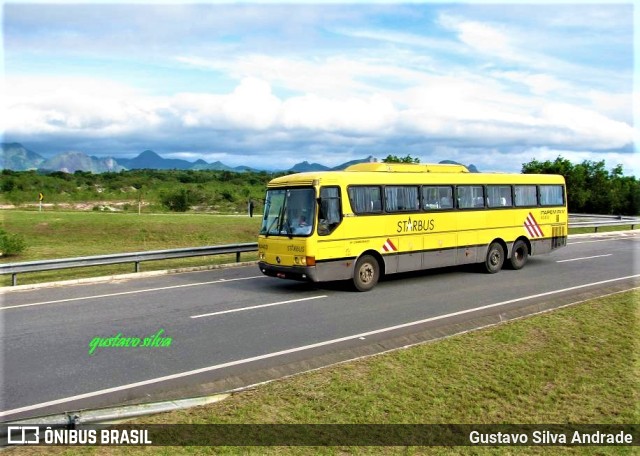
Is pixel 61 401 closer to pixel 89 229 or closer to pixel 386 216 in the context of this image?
pixel 386 216

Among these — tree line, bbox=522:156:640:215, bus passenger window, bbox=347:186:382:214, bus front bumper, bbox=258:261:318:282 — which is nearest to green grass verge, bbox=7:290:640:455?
bus front bumper, bbox=258:261:318:282

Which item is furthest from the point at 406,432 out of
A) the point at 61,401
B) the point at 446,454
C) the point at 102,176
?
the point at 102,176

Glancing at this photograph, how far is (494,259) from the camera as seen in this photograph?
18.1 metres

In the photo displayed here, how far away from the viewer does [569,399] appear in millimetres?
→ 6793

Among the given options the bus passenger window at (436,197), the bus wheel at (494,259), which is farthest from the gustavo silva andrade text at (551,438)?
the bus wheel at (494,259)

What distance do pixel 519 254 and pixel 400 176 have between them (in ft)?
18.4

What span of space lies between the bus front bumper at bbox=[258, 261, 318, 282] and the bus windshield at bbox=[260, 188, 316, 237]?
0.79 m

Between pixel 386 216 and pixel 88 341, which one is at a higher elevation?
pixel 386 216

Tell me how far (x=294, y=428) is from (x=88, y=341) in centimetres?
514

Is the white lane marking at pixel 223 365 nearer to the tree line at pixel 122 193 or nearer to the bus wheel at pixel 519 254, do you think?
the bus wheel at pixel 519 254

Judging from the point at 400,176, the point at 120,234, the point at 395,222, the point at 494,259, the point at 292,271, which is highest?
the point at 400,176

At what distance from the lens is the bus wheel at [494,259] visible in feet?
58.7
